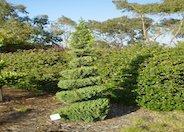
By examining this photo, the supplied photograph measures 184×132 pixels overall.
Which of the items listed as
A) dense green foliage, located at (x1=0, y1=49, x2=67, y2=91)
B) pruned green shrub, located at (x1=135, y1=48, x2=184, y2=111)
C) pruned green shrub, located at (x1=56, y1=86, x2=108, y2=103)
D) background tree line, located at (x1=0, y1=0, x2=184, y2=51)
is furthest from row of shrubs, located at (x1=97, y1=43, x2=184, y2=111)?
background tree line, located at (x1=0, y1=0, x2=184, y2=51)

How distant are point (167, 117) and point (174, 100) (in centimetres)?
75

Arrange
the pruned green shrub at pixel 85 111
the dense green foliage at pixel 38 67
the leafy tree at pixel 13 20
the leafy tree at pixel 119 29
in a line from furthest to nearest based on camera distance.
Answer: the leafy tree at pixel 119 29
the leafy tree at pixel 13 20
the dense green foliage at pixel 38 67
the pruned green shrub at pixel 85 111

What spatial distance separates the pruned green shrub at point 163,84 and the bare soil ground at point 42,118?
1.33 feet

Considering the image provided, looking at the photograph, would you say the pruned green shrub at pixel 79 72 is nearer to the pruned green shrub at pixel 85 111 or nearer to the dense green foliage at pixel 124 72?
the pruned green shrub at pixel 85 111

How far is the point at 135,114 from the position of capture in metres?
9.66

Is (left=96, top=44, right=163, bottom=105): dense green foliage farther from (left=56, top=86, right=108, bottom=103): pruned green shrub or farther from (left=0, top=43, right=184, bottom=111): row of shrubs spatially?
(left=56, top=86, right=108, bottom=103): pruned green shrub

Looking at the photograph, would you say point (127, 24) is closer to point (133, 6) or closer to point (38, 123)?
point (133, 6)

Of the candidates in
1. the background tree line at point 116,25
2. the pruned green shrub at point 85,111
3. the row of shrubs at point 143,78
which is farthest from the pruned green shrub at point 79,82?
the background tree line at point 116,25

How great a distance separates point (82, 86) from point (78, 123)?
2.72 ft

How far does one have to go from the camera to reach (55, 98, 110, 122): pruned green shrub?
8.70 meters

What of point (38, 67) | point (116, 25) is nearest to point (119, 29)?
point (116, 25)

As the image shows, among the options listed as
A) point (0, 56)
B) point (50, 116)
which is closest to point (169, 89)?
point (50, 116)

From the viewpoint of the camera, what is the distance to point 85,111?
28.5 ft

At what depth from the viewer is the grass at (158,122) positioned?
8.24 m
